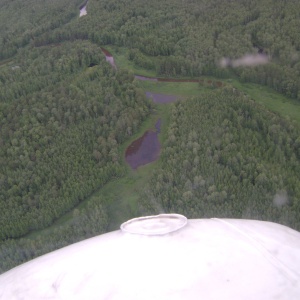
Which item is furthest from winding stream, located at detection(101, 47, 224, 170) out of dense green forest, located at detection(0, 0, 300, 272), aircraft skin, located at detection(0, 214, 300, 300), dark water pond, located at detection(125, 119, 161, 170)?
aircraft skin, located at detection(0, 214, 300, 300)

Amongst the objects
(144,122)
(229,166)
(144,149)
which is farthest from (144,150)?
(229,166)

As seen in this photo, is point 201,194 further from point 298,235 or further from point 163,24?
point 163,24

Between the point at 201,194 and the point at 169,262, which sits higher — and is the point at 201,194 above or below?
below

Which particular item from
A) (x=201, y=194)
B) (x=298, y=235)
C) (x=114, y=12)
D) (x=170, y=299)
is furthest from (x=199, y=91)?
(x=170, y=299)

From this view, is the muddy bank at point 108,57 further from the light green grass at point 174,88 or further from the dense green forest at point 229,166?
the dense green forest at point 229,166

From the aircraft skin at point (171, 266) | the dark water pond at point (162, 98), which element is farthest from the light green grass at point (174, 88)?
the aircraft skin at point (171, 266)

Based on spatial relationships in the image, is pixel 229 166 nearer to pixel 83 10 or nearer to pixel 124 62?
pixel 124 62

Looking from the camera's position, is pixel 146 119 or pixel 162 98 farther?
pixel 162 98
